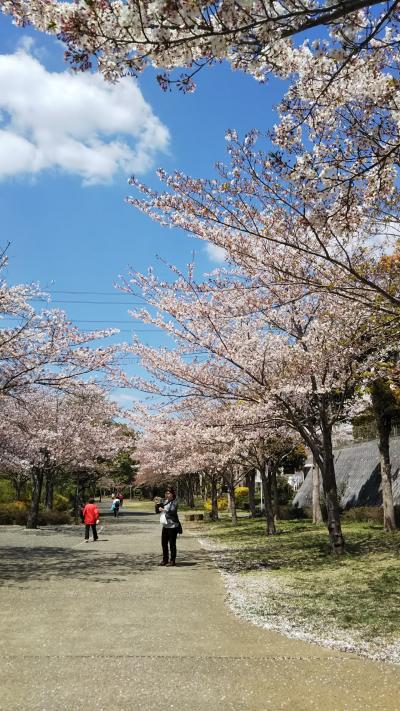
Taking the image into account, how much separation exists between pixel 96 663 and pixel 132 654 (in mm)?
444

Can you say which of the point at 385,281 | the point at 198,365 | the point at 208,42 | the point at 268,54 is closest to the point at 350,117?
the point at 268,54

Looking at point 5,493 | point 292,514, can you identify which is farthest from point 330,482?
point 5,493

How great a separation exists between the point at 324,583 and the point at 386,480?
11.1 meters

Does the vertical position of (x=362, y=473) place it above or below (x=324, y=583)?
above

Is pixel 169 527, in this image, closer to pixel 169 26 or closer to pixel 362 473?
pixel 169 26

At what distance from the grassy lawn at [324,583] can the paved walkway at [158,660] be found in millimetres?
778

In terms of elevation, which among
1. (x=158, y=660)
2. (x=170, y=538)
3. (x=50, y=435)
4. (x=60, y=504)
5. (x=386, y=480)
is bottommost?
(x=60, y=504)

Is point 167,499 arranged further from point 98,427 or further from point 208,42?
point 98,427

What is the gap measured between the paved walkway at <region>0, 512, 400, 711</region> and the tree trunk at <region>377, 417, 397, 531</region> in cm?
1198

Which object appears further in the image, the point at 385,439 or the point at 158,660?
the point at 385,439

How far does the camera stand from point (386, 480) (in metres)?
20.2

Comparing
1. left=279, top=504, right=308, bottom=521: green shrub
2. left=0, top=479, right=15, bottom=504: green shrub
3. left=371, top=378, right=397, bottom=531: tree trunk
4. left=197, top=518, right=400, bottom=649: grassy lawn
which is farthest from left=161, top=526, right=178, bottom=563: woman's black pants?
left=0, top=479, right=15, bottom=504: green shrub

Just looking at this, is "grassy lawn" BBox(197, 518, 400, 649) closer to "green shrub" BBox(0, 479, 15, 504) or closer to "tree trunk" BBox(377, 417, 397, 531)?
"tree trunk" BBox(377, 417, 397, 531)

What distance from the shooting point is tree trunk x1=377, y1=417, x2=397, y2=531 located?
19750 mm
